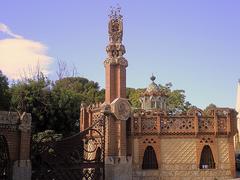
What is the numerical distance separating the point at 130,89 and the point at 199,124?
3271 cm

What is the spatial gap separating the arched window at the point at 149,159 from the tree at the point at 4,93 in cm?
1475

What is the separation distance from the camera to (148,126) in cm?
1780

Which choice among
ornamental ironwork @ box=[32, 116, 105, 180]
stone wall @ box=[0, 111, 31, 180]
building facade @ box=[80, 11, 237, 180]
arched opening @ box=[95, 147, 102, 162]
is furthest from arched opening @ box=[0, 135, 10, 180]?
building facade @ box=[80, 11, 237, 180]

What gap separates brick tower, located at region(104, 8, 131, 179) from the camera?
1638cm

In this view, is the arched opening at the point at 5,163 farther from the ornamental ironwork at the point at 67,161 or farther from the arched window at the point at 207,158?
the arched window at the point at 207,158

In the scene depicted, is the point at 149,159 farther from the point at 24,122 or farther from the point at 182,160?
the point at 24,122

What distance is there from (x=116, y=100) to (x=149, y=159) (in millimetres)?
3381

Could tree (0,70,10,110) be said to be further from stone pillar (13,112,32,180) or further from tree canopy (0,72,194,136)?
stone pillar (13,112,32,180)

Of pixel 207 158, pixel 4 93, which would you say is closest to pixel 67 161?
pixel 207 158

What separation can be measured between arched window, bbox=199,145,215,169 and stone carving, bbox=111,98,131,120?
4103 millimetres

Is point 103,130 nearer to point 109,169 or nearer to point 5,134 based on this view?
point 109,169

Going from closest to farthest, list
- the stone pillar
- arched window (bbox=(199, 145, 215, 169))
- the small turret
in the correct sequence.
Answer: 1. the stone pillar
2. arched window (bbox=(199, 145, 215, 169))
3. the small turret

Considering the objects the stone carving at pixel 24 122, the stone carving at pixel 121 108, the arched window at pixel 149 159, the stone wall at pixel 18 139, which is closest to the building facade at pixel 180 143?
the arched window at pixel 149 159

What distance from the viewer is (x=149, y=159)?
17719 millimetres
